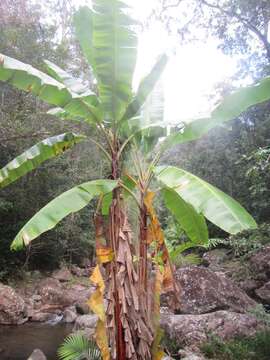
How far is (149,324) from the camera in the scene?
4.12 metres

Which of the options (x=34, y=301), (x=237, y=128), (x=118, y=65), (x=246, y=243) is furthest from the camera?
(x=237, y=128)

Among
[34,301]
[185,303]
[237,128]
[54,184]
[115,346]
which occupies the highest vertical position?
[237,128]

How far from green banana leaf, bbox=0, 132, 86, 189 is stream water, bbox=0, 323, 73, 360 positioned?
3.97 metres

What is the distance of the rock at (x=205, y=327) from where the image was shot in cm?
672

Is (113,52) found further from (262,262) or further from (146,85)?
(262,262)

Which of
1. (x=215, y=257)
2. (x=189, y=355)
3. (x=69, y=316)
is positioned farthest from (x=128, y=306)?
(x=215, y=257)

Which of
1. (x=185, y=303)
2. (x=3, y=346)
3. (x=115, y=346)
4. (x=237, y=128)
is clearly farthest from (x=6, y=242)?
(x=115, y=346)

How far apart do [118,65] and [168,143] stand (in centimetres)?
102

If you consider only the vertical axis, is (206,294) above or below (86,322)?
above

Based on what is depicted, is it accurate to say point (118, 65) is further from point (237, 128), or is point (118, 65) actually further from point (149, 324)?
point (237, 128)

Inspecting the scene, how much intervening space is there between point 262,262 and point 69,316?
5.17 metres

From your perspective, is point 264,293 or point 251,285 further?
point 251,285

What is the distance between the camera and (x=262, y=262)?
10.4m

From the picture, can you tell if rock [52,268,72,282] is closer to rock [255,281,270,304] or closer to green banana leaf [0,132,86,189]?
rock [255,281,270,304]
